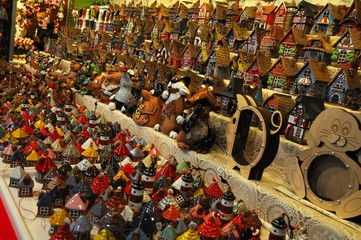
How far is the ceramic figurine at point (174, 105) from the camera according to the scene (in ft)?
8.55

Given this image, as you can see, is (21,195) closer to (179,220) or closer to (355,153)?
(179,220)

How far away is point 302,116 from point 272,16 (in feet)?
4.65

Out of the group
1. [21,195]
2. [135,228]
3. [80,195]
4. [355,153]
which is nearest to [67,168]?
[21,195]

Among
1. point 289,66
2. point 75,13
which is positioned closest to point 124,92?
point 289,66

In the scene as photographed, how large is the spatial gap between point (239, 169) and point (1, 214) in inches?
49.9

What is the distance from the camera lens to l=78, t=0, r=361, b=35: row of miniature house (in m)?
2.69

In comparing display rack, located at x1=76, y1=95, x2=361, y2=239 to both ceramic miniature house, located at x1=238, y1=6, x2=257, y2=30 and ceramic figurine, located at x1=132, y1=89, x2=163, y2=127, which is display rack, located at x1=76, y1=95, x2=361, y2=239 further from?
ceramic miniature house, located at x1=238, y1=6, x2=257, y2=30

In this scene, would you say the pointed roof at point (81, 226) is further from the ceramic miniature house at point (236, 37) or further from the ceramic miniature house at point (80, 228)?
the ceramic miniature house at point (236, 37)

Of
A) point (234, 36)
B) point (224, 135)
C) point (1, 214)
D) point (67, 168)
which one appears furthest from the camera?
point (234, 36)

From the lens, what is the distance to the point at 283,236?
1.49 meters

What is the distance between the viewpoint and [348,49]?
2.43 meters

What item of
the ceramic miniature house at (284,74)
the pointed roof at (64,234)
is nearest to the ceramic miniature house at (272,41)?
the ceramic miniature house at (284,74)

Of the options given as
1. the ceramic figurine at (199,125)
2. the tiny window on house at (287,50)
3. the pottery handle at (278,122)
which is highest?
the tiny window on house at (287,50)

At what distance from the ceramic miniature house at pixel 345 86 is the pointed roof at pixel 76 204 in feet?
5.17
